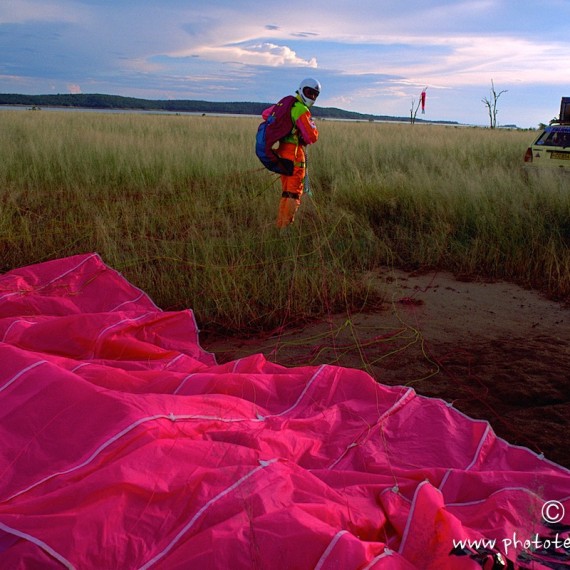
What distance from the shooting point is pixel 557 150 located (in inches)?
360

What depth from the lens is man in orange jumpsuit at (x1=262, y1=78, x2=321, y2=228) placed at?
599 cm

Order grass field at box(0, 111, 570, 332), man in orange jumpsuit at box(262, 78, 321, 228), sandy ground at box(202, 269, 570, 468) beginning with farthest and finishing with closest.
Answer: man in orange jumpsuit at box(262, 78, 321, 228) → grass field at box(0, 111, 570, 332) → sandy ground at box(202, 269, 570, 468)

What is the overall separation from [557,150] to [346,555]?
8992 millimetres

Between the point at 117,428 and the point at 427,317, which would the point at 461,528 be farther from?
the point at 427,317

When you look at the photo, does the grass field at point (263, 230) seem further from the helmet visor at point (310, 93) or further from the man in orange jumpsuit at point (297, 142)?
the helmet visor at point (310, 93)

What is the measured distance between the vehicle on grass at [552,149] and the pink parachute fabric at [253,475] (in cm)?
754

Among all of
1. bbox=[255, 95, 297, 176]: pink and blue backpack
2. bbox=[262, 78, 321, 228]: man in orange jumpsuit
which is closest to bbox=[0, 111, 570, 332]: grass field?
bbox=[262, 78, 321, 228]: man in orange jumpsuit

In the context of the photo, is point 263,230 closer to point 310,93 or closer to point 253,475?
point 310,93

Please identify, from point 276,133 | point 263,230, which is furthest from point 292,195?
point 276,133

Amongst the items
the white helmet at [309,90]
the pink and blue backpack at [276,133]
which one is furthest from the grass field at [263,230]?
the white helmet at [309,90]

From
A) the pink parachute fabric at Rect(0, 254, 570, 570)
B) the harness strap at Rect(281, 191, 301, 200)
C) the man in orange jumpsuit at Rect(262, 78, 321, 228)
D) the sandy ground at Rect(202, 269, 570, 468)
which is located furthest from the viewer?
the harness strap at Rect(281, 191, 301, 200)

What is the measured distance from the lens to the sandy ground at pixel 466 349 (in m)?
3.12

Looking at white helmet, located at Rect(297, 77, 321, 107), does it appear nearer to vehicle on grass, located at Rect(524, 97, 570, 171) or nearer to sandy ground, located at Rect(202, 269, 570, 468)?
sandy ground, located at Rect(202, 269, 570, 468)

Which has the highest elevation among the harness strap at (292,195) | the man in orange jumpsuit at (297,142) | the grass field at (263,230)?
the man in orange jumpsuit at (297,142)
